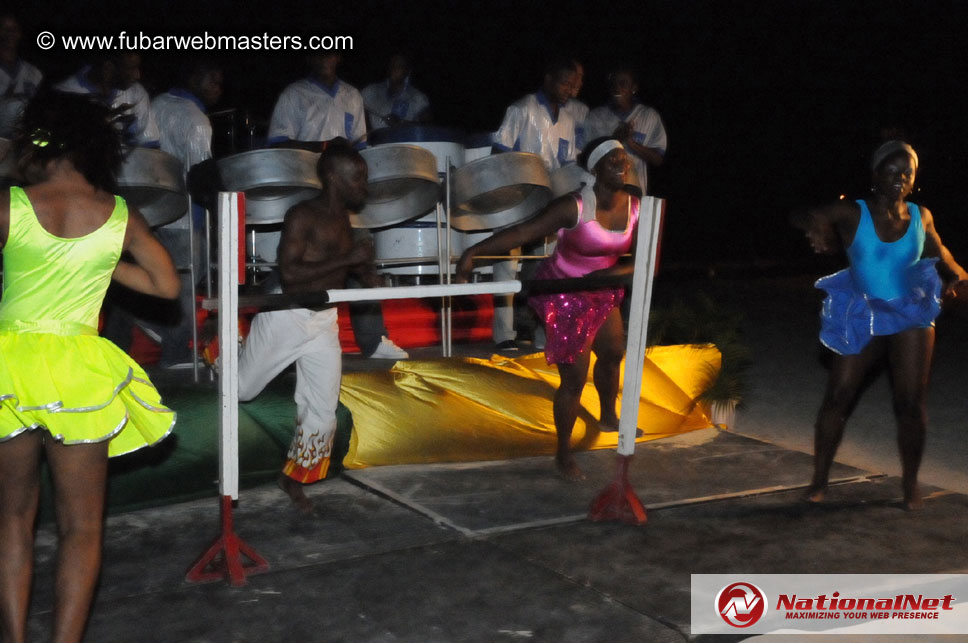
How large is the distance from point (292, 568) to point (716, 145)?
17998 mm

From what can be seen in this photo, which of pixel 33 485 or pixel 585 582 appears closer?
pixel 33 485

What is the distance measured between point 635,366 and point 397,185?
179cm

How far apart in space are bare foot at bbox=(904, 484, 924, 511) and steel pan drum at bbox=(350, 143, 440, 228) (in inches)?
103

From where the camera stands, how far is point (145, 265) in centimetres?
265

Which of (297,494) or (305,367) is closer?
(305,367)

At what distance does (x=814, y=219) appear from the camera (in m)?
4.09

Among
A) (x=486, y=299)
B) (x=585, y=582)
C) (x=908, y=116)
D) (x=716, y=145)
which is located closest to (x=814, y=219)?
(x=585, y=582)

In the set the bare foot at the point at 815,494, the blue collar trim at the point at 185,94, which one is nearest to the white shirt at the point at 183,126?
the blue collar trim at the point at 185,94

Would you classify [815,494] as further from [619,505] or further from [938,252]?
[938,252]

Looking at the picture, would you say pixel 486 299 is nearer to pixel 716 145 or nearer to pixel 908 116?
pixel 908 116

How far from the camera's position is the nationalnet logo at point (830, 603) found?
3082 mm

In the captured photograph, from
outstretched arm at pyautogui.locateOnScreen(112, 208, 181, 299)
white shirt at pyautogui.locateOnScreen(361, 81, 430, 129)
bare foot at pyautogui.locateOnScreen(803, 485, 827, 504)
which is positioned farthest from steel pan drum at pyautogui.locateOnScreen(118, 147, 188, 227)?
bare foot at pyautogui.locateOnScreen(803, 485, 827, 504)

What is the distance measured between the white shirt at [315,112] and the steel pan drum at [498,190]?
2.70ft

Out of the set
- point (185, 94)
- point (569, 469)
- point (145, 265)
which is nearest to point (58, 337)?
point (145, 265)
